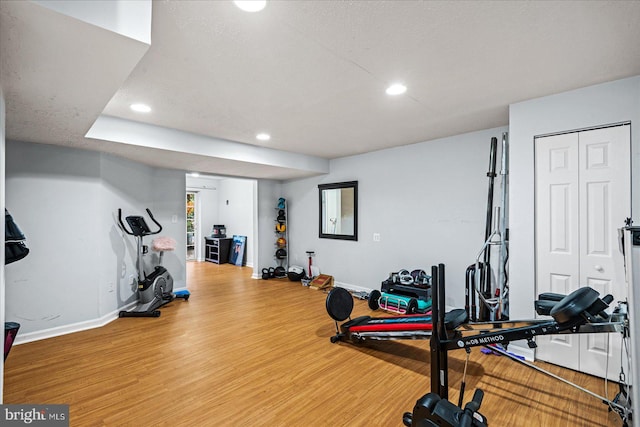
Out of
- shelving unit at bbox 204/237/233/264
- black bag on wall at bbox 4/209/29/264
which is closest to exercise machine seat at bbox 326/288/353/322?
black bag on wall at bbox 4/209/29/264

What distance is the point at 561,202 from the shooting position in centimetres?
273

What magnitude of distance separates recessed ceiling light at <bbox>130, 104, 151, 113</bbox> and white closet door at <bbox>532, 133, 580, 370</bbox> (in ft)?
12.9

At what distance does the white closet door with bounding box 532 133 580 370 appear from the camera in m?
2.68

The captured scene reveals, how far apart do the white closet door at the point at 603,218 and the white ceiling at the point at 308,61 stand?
0.57 m

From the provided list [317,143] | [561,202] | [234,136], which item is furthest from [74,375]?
[561,202]

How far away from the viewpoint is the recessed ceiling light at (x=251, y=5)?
1530 millimetres

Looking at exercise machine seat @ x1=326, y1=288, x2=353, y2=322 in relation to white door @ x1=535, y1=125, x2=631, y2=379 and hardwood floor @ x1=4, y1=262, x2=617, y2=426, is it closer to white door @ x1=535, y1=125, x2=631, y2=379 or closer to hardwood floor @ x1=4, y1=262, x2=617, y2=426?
hardwood floor @ x1=4, y1=262, x2=617, y2=426

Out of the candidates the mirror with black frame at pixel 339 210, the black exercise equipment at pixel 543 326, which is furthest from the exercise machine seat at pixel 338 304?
the mirror with black frame at pixel 339 210

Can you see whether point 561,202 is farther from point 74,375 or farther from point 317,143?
point 74,375

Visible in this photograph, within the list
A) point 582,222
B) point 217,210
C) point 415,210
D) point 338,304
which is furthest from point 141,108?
point 217,210

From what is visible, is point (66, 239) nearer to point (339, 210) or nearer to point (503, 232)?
point (339, 210)

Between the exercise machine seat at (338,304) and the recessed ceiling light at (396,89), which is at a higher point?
the recessed ceiling light at (396,89)

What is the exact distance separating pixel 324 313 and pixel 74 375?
2871mm

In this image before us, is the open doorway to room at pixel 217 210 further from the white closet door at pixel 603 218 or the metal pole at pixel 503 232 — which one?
the white closet door at pixel 603 218
